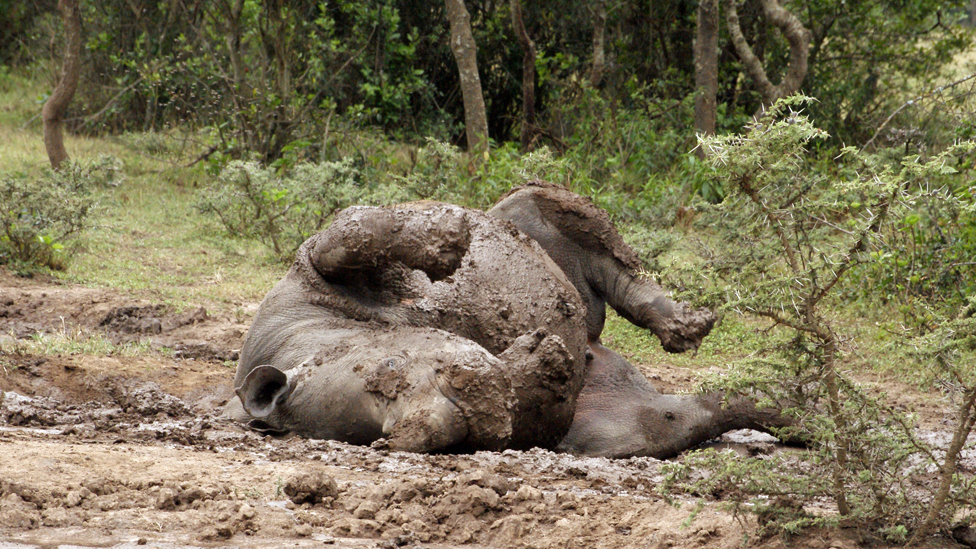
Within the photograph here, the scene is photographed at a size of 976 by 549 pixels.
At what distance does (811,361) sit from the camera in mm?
2275

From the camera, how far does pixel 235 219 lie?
9.03m

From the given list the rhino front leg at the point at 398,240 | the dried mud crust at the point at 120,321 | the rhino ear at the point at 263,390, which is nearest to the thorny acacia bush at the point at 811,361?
the rhino front leg at the point at 398,240

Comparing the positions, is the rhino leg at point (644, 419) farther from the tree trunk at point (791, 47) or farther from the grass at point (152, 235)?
the tree trunk at point (791, 47)

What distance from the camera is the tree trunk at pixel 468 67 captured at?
10227 millimetres

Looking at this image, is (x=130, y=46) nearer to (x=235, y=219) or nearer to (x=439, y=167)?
(x=235, y=219)

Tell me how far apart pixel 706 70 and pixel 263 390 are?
7.46 m

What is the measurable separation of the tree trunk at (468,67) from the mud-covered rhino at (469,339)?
5.95 metres

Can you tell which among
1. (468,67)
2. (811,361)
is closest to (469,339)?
(811,361)

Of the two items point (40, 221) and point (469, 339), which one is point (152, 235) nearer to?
point (40, 221)

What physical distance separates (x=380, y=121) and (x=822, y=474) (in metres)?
11.0

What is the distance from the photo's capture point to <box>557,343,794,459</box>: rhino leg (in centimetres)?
378

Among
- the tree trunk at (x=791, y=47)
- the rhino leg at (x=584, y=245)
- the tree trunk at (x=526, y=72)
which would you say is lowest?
the rhino leg at (x=584, y=245)

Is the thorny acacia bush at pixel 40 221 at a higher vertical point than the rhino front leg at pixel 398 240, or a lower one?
lower

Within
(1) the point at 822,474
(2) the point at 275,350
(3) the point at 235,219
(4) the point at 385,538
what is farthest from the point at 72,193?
(1) the point at 822,474
